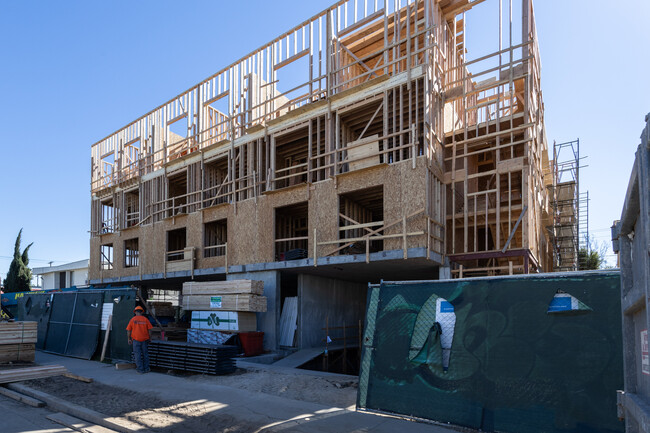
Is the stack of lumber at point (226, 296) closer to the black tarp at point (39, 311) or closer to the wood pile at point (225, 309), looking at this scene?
the wood pile at point (225, 309)

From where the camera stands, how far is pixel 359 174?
18547mm

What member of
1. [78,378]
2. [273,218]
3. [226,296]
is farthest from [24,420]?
[273,218]

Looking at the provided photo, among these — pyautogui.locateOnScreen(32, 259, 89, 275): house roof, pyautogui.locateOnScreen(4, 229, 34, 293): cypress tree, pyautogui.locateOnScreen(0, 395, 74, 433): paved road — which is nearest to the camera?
pyautogui.locateOnScreen(0, 395, 74, 433): paved road

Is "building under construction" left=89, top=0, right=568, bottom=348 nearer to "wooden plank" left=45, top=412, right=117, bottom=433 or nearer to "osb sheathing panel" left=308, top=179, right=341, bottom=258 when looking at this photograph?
"osb sheathing panel" left=308, top=179, right=341, bottom=258

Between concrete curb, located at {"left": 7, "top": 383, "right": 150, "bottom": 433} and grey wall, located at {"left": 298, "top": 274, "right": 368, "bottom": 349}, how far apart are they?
11.2 m

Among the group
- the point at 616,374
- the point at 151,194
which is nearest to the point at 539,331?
the point at 616,374

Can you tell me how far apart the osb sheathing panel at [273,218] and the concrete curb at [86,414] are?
10.7 m

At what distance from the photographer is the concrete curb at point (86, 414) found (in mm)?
7856

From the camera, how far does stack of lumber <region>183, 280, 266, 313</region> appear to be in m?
18.5

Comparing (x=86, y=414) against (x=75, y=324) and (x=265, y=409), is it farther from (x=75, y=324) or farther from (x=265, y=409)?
(x=75, y=324)

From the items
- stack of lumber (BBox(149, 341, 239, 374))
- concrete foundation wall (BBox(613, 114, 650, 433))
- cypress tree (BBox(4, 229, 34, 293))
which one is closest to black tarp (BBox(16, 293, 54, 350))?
stack of lumber (BBox(149, 341, 239, 374))

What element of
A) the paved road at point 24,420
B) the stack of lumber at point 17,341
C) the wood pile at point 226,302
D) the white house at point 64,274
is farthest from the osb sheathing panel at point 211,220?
the white house at point 64,274

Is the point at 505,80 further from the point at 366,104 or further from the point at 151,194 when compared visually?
the point at 151,194

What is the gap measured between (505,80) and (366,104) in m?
5.20
